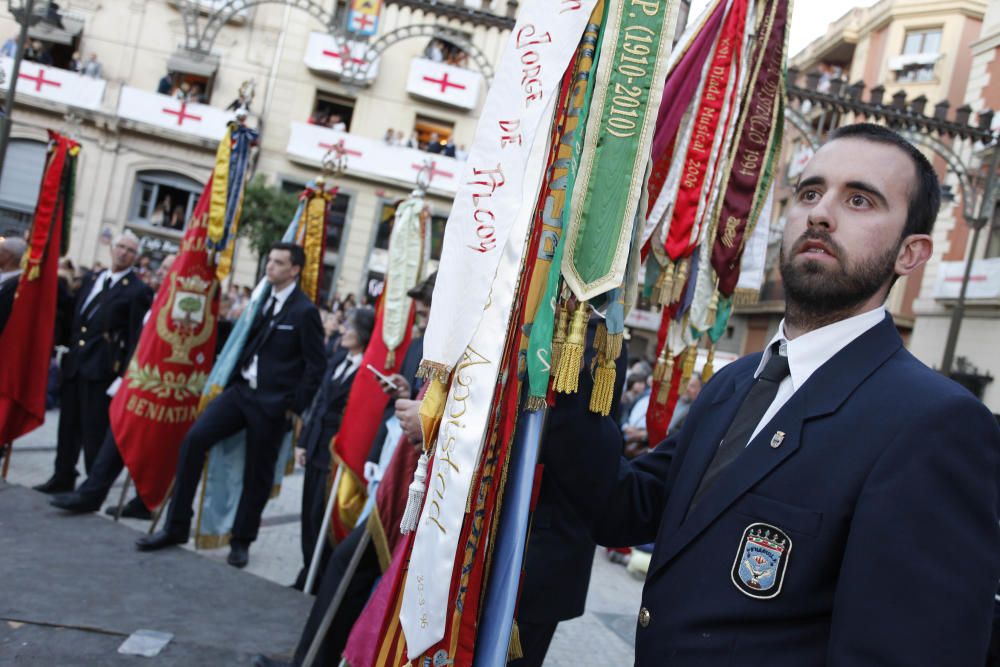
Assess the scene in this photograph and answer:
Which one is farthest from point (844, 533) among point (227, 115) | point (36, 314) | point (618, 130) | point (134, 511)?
point (227, 115)

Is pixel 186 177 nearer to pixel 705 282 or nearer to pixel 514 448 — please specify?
pixel 705 282

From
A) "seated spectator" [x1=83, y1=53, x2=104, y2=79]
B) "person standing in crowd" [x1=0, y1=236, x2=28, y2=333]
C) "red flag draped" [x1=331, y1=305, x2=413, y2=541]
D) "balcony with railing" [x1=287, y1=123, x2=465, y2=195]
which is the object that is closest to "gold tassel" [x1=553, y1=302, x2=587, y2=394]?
"red flag draped" [x1=331, y1=305, x2=413, y2=541]

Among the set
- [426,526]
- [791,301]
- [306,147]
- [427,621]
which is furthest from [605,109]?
[306,147]

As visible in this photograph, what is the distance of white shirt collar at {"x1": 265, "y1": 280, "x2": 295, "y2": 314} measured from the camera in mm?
5539

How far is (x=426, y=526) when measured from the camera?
188cm

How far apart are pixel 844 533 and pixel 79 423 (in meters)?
6.05

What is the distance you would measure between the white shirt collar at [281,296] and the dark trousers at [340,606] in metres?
2.58

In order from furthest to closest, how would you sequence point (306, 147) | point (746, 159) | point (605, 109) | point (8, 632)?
point (306, 147), point (746, 159), point (8, 632), point (605, 109)

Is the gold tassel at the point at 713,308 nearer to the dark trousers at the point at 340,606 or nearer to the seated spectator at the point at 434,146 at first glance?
the dark trousers at the point at 340,606

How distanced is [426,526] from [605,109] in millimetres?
1096

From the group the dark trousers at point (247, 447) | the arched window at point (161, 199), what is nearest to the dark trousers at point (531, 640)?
the dark trousers at point (247, 447)

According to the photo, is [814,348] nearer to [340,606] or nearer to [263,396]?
[340,606]

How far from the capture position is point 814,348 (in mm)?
1680

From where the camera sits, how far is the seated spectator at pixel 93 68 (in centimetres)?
2473
